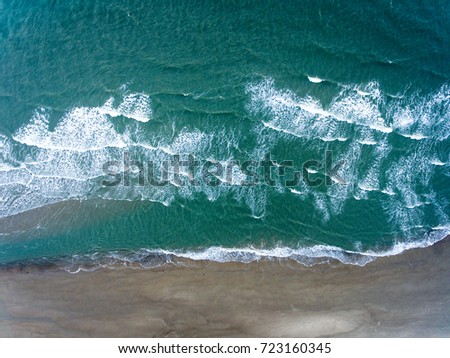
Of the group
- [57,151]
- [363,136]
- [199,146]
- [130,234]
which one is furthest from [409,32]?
[57,151]

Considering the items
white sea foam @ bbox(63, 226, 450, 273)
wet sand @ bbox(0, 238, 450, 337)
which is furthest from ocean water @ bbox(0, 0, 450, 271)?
wet sand @ bbox(0, 238, 450, 337)

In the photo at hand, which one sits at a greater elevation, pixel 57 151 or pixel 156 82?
pixel 156 82

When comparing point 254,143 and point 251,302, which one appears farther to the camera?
point 254,143

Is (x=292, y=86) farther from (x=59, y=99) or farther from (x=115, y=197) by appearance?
(x=59, y=99)

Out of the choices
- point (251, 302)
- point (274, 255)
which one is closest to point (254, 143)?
point (274, 255)

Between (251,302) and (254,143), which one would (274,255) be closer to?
(251,302)

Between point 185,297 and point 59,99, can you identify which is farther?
point 59,99
